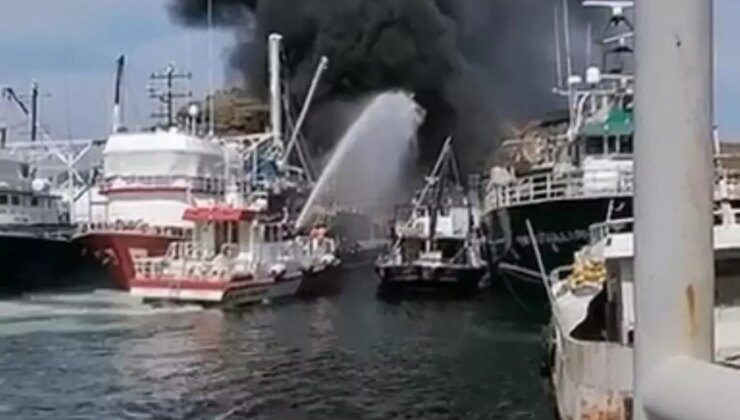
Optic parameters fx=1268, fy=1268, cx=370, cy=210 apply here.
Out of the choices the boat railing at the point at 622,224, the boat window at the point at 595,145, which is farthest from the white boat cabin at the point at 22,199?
the boat railing at the point at 622,224

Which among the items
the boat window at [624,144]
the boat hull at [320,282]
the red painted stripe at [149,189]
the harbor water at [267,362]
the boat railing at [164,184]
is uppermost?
the boat window at [624,144]

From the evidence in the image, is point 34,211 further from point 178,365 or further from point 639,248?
point 639,248

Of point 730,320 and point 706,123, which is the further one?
point 730,320

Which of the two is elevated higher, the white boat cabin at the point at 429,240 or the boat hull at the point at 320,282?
the white boat cabin at the point at 429,240

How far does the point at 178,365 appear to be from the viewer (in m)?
30.9

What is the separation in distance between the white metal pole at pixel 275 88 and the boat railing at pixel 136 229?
1919 cm

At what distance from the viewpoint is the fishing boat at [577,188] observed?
4322 cm

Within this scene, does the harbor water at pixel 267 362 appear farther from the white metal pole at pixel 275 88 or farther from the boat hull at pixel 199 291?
the white metal pole at pixel 275 88

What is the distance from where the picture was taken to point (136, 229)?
185ft

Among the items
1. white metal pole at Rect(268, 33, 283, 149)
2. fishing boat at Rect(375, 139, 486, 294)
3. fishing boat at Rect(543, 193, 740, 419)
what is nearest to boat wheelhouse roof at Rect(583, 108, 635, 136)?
fishing boat at Rect(375, 139, 486, 294)

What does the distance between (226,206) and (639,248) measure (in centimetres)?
5229

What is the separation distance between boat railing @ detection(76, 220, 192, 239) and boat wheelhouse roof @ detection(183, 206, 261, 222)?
2906 millimetres

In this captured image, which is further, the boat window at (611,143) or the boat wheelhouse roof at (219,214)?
the boat wheelhouse roof at (219,214)

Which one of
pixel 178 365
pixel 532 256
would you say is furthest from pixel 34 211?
pixel 178 365
